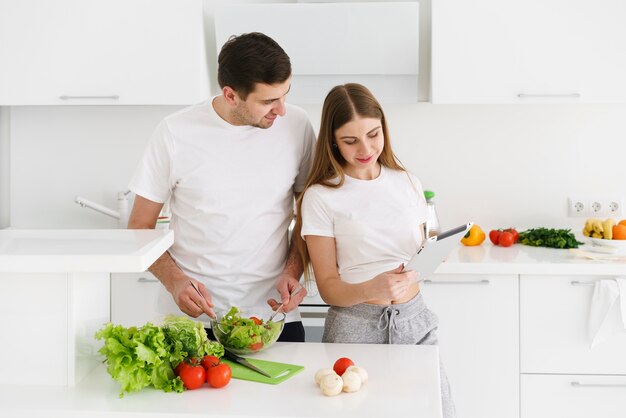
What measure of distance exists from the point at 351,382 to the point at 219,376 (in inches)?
10.9

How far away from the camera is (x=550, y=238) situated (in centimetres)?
328

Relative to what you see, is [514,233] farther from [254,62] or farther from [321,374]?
[321,374]

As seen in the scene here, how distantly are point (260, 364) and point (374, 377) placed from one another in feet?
0.87

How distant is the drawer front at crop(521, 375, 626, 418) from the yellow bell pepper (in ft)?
1.95

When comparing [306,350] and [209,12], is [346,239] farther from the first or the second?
[209,12]

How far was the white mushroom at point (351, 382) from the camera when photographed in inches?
65.7

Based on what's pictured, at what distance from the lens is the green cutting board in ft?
5.79

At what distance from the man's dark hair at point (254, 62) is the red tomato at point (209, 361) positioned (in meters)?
0.70

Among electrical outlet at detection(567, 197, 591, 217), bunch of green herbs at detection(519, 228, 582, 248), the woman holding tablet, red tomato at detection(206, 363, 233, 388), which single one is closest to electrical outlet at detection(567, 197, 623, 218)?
electrical outlet at detection(567, 197, 591, 217)

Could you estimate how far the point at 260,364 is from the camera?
1.86 metres

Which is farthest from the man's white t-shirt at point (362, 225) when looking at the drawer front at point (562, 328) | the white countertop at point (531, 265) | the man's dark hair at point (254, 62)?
the drawer front at point (562, 328)

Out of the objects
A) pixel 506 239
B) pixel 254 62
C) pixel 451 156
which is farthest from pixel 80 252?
pixel 451 156

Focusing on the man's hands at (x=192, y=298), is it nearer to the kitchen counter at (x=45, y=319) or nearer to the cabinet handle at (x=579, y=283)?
the kitchen counter at (x=45, y=319)

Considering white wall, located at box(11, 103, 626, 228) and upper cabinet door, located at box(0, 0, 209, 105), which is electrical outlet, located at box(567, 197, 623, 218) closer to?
white wall, located at box(11, 103, 626, 228)
